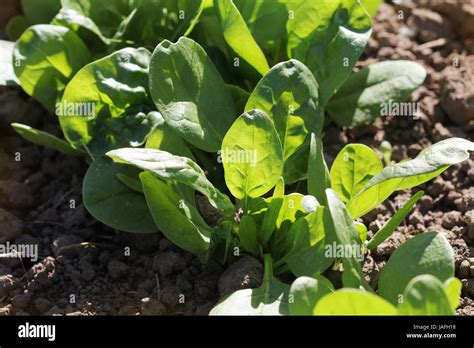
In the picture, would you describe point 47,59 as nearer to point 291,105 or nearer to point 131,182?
point 131,182

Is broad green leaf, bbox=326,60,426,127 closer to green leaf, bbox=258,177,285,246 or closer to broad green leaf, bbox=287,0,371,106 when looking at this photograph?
broad green leaf, bbox=287,0,371,106

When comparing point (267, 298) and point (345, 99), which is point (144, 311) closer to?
point (267, 298)

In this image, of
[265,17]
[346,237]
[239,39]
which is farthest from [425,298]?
[265,17]

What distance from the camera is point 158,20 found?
2543 millimetres

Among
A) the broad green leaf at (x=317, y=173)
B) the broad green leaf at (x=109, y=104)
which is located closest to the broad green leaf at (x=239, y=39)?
the broad green leaf at (x=109, y=104)

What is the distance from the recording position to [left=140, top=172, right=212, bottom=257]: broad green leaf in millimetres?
2098

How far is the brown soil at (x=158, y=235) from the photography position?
2.15m

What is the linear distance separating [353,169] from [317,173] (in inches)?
5.3

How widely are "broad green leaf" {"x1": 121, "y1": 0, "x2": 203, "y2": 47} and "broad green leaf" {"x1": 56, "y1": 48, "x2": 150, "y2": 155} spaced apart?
0.76 feet

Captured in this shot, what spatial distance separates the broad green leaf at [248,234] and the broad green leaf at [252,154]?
0.28 feet

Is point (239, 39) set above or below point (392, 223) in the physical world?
above

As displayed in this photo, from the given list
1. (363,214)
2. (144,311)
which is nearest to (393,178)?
(363,214)

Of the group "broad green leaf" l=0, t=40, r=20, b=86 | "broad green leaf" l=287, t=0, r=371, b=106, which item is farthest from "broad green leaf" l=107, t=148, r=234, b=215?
"broad green leaf" l=0, t=40, r=20, b=86

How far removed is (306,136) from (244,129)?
1.05 ft
